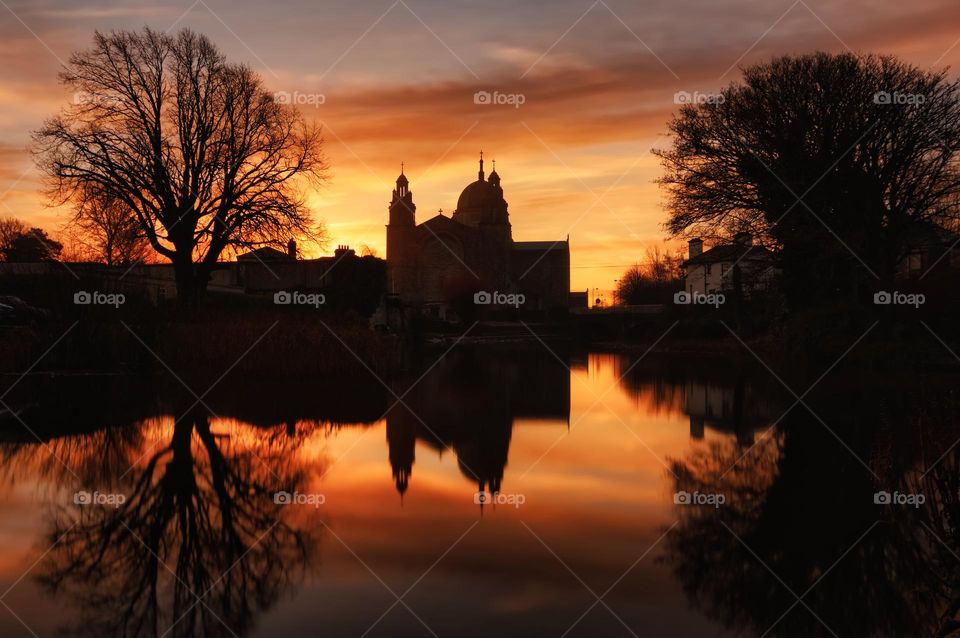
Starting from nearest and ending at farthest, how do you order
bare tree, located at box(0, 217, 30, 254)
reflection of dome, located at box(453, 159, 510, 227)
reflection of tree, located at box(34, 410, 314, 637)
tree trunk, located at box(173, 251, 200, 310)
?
1. reflection of tree, located at box(34, 410, 314, 637)
2. tree trunk, located at box(173, 251, 200, 310)
3. bare tree, located at box(0, 217, 30, 254)
4. reflection of dome, located at box(453, 159, 510, 227)

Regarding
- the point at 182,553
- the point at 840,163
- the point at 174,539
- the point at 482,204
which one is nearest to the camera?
the point at 182,553

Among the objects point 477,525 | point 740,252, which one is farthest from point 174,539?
point 740,252

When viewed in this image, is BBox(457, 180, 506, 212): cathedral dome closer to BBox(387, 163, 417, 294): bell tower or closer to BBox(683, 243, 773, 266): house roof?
BBox(387, 163, 417, 294): bell tower

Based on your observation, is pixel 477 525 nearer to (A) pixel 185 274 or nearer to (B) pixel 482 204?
(A) pixel 185 274

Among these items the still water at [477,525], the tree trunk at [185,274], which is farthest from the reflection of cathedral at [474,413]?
the tree trunk at [185,274]

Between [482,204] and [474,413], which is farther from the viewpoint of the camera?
[482,204]

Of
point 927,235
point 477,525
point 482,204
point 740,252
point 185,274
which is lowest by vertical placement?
point 477,525

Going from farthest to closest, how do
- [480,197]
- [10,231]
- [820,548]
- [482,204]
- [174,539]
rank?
[480,197]
[482,204]
[10,231]
[174,539]
[820,548]

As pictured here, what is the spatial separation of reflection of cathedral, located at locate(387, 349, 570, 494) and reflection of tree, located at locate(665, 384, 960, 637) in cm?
286

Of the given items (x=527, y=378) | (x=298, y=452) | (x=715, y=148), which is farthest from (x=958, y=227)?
(x=298, y=452)

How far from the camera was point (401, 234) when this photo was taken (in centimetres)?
12331

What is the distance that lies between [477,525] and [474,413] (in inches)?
372

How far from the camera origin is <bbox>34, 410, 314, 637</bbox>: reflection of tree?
6035mm

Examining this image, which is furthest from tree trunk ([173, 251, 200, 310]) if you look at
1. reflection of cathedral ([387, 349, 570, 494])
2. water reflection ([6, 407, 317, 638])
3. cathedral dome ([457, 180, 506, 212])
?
cathedral dome ([457, 180, 506, 212])
